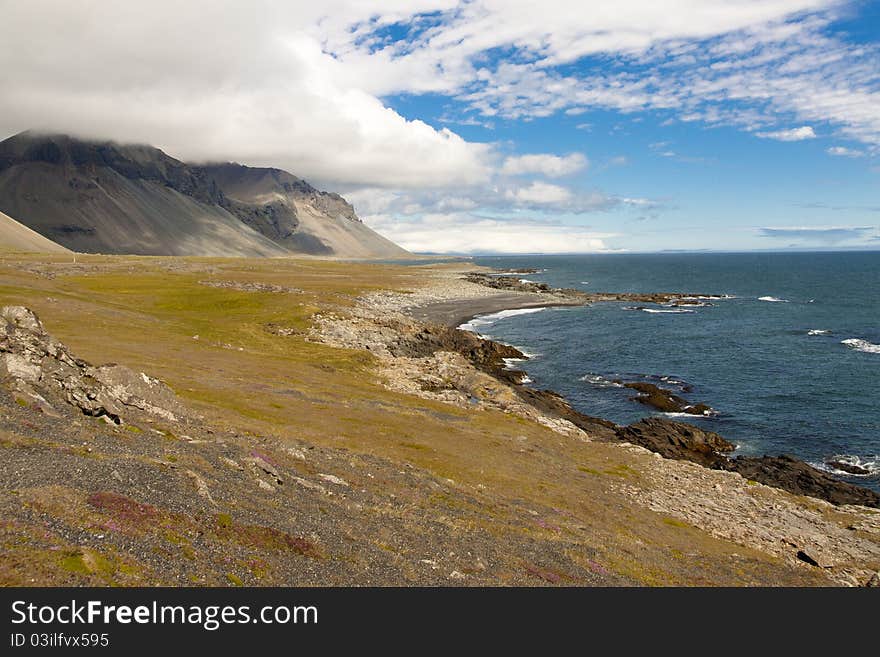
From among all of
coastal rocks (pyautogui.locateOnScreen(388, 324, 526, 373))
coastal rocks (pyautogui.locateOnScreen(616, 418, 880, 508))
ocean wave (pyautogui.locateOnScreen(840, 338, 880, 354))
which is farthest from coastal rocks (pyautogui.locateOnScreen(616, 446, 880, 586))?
ocean wave (pyautogui.locateOnScreen(840, 338, 880, 354))

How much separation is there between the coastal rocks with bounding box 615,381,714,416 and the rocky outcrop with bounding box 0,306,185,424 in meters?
51.9

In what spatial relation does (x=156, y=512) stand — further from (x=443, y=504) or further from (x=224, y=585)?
(x=443, y=504)

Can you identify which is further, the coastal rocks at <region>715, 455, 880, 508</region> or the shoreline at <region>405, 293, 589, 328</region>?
the shoreline at <region>405, 293, 589, 328</region>

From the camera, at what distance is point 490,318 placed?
133625 millimetres

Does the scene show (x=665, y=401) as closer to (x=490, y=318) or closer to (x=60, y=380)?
(x=60, y=380)

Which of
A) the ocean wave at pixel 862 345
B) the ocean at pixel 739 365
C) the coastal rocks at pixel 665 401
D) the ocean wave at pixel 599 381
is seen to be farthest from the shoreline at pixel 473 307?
the ocean wave at pixel 862 345

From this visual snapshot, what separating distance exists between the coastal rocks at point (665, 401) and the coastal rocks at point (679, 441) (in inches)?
328

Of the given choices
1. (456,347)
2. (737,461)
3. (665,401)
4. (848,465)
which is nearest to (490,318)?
(456,347)

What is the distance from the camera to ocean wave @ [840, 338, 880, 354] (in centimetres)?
9169

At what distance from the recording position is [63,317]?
69.4 metres

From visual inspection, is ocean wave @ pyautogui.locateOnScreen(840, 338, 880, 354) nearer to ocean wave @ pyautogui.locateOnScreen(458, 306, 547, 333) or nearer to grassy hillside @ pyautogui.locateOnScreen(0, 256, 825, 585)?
ocean wave @ pyautogui.locateOnScreen(458, 306, 547, 333)
